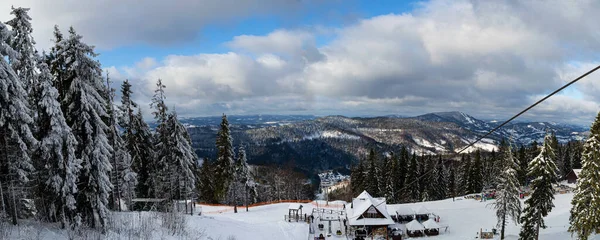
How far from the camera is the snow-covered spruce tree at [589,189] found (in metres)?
22.3

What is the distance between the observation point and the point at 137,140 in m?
27.9

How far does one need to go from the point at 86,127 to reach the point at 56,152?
1.57m

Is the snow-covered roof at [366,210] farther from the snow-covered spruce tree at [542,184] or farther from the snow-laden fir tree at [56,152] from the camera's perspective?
the snow-laden fir tree at [56,152]

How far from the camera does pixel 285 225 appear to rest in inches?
1228

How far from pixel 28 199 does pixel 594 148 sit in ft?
123

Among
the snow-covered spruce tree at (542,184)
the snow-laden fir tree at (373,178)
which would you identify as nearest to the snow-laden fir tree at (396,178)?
the snow-laden fir tree at (373,178)

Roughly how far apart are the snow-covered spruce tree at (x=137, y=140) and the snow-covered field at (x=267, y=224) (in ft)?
24.0

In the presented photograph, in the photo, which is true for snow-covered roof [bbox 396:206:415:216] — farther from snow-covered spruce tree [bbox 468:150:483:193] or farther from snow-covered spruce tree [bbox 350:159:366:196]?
snow-covered spruce tree [bbox 468:150:483:193]

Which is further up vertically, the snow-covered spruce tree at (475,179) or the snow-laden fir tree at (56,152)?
the snow-laden fir tree at (56,152)

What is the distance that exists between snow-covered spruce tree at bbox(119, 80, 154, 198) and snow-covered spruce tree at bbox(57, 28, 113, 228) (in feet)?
39.1

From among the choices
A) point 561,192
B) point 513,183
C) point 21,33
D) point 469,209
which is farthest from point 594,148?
point 561,192

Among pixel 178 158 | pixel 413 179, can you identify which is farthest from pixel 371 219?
pixel 413 179

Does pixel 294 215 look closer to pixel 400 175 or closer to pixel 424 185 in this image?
pixel 400 175

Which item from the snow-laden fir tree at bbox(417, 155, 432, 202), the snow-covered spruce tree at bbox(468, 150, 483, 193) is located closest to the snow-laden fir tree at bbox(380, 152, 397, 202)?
the snow-laden fir tree at bbox(417, 155, 432, 202)
